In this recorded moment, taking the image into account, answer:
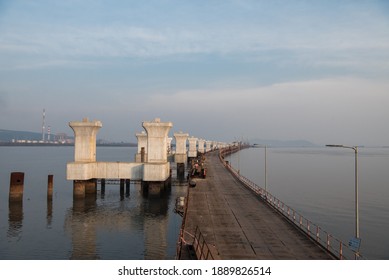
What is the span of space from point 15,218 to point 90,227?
987cm

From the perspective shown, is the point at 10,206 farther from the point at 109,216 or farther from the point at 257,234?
the point at 257,234

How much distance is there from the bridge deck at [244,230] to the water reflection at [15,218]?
16205 mm

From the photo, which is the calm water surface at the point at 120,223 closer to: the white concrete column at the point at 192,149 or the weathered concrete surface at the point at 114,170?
the weathered concrete surface at the point at 114,170

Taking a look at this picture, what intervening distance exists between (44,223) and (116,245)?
39.5ft

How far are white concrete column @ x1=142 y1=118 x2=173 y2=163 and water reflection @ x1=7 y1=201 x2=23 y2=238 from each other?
16.6m

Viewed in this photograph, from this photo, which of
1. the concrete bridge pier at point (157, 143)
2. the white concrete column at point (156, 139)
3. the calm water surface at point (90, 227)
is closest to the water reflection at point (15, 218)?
the calm water surface at point (90, 227)

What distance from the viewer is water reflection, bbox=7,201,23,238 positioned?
36.3 metres

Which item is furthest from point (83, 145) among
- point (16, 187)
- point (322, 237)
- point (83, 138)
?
point (322, 237)

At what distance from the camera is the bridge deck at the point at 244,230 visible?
66.3ft

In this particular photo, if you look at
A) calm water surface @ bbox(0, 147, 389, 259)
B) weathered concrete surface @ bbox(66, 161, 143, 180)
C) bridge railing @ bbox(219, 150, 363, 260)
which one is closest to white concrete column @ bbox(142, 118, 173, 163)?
weathered concrete surface @ bbox(66, 161, 143, 180)

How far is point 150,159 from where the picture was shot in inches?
2039

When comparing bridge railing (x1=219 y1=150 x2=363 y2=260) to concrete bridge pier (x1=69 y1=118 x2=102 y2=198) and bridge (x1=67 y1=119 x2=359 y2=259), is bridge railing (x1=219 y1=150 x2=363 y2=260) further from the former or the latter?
concrete bridge pier (x1=69 y1=118 x2=102 y2=198)

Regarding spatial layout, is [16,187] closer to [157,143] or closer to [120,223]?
[120,223]
